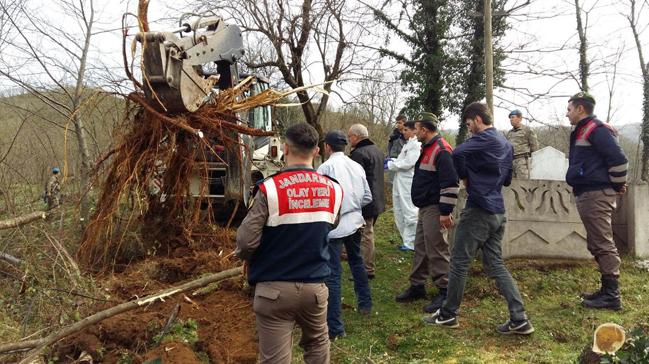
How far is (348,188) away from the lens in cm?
456

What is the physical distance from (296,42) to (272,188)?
11771 mm

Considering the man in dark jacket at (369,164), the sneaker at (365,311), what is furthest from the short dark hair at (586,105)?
the sneaker at (365,311)

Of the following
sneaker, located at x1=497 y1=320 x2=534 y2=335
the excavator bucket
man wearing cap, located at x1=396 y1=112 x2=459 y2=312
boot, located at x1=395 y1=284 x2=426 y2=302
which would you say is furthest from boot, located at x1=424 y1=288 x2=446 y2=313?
the excavator bucket

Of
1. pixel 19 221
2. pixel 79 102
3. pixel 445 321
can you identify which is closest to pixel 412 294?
pixel 445 321

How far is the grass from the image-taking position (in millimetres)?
4008

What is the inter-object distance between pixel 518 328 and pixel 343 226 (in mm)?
1682

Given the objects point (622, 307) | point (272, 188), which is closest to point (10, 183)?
point (272, 188)

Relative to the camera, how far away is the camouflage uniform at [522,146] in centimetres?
904

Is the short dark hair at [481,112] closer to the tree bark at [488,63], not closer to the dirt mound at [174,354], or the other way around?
the dirt mound at [174,354]

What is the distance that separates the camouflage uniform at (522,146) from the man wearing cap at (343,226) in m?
5.28

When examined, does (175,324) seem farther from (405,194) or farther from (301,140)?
(405,194)

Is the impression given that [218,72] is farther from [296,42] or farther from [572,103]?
[296,42]

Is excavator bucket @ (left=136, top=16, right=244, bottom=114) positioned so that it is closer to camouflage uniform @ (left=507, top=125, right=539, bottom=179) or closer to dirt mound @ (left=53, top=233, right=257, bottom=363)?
dirt mound @ (left=53, top=233, right=257, bottom=363)

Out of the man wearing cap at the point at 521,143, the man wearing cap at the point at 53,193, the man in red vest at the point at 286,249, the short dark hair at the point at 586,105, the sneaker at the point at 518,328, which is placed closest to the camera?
the man in red vest at the point at 286,249
